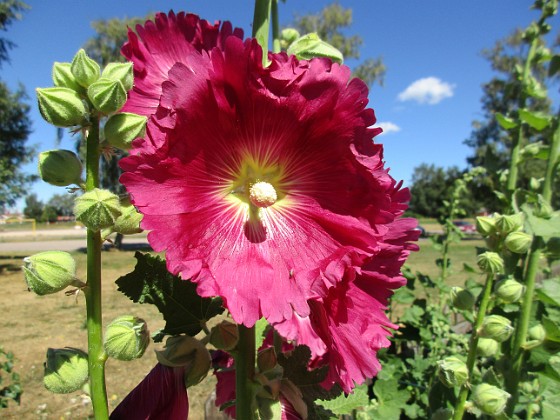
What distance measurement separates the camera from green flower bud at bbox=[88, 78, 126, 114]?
63 cm

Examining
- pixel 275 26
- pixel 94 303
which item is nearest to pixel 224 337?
pixel 94 303

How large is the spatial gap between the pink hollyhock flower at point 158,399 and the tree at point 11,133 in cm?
1425

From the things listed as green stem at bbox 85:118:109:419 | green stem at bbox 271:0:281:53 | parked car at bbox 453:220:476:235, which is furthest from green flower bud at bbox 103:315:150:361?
parked car at bbox 453:220:476:235

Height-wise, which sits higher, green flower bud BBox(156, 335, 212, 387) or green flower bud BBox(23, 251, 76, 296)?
green flower bud BBox(23, 251, 76, 296)

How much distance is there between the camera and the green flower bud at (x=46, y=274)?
0.67 m

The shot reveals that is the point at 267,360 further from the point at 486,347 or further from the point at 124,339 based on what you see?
the point at 486,347

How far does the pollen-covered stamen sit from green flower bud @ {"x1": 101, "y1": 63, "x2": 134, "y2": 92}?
261 mm

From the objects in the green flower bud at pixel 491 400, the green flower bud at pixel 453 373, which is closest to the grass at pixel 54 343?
the green flower bud at pixel 453 373

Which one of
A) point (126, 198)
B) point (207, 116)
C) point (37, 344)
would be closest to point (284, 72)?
point (207, 116)

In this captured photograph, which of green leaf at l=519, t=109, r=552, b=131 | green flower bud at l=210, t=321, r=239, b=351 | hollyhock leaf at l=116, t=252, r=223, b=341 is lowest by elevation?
green flower bud at l=210, t=321, r=239, b=351

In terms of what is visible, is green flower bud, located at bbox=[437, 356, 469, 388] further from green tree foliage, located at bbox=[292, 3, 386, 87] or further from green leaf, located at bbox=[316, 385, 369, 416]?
green tree foliage, located at bbox=[292, 3, 386, 87]

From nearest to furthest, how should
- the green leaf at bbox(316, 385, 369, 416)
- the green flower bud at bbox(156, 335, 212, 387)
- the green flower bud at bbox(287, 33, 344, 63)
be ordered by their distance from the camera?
the green flower bud at bbox(156, 335, 212, 387) < the green flower bud at bbox(287, 33, 344, 63) < the green leaf at bbox(316, 385, 369, 416)

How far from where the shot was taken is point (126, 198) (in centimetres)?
71

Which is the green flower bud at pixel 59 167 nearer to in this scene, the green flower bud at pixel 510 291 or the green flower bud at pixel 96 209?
the green flower bud at pixel 96 209
